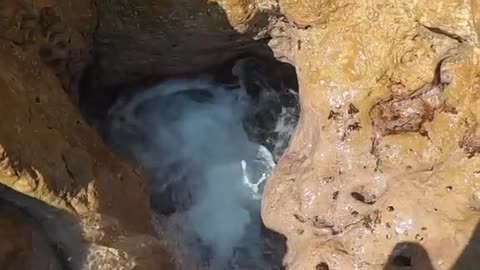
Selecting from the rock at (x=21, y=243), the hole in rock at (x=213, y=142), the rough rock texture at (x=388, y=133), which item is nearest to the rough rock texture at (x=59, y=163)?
the rock at (x=21, y=243)

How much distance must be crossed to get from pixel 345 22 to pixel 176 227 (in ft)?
5.93

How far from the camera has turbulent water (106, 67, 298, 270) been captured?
4.90 metres

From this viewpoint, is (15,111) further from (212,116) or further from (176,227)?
(212,116)

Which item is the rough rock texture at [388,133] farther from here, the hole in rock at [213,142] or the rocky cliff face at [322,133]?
the hole in rock at [213,142]

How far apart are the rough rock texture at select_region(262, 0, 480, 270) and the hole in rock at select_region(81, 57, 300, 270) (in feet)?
3.25

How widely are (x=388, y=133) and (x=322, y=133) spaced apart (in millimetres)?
371

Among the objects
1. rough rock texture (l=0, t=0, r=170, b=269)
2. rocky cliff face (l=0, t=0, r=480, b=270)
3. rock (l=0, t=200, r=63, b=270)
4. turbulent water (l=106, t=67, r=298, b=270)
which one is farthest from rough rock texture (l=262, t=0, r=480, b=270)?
rock (l=0, t=200, r=63, b=270)

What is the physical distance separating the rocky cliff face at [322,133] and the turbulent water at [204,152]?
0.84 metres

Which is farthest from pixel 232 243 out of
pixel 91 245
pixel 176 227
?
pixel 91 245

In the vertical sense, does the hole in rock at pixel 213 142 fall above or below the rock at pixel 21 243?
below

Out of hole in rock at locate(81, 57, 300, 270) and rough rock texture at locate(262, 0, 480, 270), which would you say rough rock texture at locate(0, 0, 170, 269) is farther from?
hole in rock at locate(81, 57, 300, 270)

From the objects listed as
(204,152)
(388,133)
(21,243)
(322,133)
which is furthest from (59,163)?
(204,152)

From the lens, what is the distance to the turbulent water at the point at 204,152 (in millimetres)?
Result: 4898

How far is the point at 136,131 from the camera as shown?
5.17 metres
